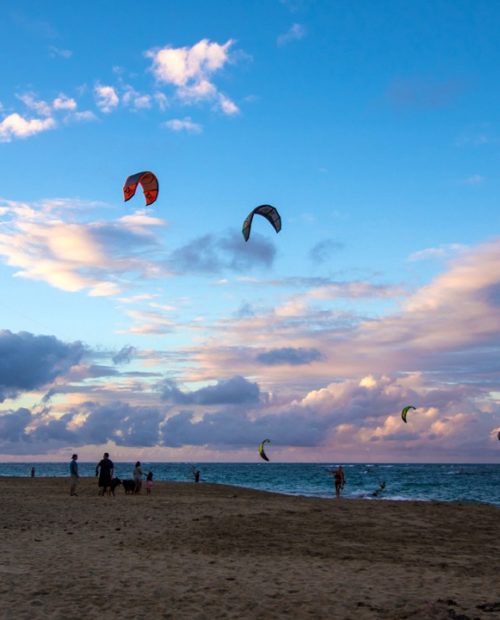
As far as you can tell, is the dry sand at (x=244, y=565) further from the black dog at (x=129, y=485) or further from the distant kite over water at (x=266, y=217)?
the distant kite over water at (x=266, y=217)

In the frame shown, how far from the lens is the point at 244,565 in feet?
40.2

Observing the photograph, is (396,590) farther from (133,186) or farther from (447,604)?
(133,186)

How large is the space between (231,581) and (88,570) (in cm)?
246

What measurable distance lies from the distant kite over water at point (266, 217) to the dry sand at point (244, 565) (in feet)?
31.4

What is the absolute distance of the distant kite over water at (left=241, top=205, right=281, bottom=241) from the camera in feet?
75.5

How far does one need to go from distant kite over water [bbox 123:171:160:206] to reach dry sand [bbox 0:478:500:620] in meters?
10.6

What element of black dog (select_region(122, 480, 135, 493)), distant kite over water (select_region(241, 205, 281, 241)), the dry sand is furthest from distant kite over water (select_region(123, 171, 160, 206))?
black dog (select_region(122, 480, 135, 493))

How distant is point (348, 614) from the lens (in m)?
8.77

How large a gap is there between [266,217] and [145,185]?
4601 millimetres

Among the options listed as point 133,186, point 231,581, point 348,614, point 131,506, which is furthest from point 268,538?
point 133,186

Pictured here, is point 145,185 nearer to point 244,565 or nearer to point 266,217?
point 266,217

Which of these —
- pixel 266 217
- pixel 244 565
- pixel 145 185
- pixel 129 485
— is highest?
pixel 145 185

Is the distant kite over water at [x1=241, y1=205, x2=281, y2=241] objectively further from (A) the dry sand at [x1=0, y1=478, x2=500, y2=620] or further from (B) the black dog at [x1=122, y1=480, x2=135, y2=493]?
(B) the black dog at [x1=122, y1=480, x2=135, y2=493]

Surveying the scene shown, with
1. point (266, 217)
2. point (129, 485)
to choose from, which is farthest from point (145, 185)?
point (129, 485)
